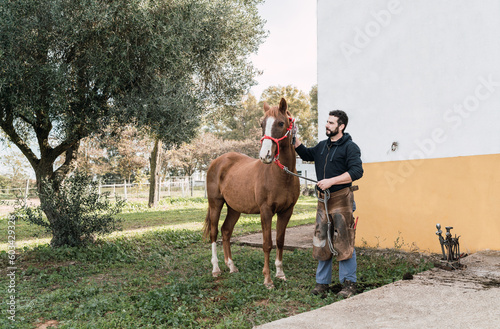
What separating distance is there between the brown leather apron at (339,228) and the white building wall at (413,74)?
328 cm

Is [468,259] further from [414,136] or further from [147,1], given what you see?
[147,1]

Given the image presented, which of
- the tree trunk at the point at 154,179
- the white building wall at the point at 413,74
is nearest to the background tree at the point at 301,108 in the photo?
the tree trunk at the point at 154,179

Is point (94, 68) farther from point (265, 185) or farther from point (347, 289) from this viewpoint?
point (347, 289)

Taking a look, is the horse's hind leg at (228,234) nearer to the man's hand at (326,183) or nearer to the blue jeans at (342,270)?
the blue jeans at (342,270)

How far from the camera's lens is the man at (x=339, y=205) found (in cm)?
434

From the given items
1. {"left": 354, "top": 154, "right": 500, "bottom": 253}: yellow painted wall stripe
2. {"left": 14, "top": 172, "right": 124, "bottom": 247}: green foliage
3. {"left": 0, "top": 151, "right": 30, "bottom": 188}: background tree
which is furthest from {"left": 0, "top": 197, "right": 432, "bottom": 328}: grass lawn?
{"left": 0, "top": 151, "right": 30, "bottom": 188}: background tree

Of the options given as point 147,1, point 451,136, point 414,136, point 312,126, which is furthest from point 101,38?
point 312,126

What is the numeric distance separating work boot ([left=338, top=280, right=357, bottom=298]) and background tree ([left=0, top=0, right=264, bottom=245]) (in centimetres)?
454

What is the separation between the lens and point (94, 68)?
7070 mm

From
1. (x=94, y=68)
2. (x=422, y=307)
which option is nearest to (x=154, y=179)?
(x=94, y=68)

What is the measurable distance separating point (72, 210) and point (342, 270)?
18.8ft

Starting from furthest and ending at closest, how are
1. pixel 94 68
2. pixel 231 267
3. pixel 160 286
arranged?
1. pixel 94 68
2. pixel 231 267
3. pixel 160 286

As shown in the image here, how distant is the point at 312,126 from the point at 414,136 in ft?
108

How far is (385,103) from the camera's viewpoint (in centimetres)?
756
